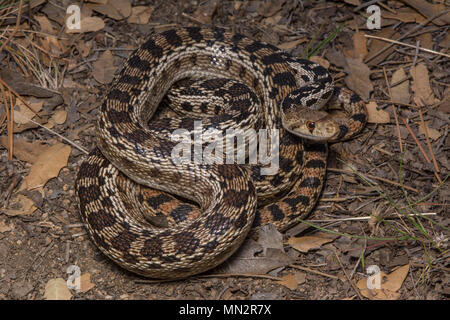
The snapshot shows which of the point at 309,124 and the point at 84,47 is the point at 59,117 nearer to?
the point at 84,47

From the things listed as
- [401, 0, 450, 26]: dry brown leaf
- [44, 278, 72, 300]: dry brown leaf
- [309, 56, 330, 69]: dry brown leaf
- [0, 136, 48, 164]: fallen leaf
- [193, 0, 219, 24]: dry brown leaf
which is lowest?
[44, 278, 72, 300]: dry brown leaf

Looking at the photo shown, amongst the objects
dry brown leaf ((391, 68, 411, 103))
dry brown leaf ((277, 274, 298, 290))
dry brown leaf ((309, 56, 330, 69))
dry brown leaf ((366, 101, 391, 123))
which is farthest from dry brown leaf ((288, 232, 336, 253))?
dry brown leaf ((309, 56, 330, 69))

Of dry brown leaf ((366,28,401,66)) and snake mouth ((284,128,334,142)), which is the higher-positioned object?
dry brown leaf ((366,28,401,66))

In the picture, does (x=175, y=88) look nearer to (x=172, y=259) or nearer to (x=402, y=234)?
(x=172, y=259)

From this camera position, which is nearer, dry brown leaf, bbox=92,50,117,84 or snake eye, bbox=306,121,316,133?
snake eye, bbox=306,121,316,133

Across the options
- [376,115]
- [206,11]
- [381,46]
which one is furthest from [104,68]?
[381,46]

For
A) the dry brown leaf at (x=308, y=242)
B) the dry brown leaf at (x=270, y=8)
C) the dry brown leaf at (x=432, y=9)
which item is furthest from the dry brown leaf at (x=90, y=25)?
the dry brown leaf at (x=432, y=9)

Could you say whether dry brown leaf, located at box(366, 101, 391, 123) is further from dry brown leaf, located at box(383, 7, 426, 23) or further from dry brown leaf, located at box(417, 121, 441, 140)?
dry brown leaf, located at box(383, 7, 426, 23)
